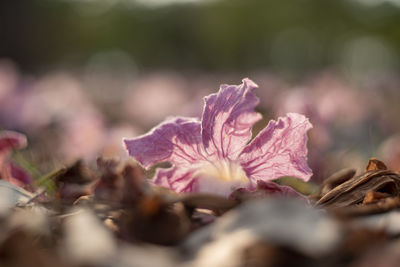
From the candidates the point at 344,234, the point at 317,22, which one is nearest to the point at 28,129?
the point at 344,234

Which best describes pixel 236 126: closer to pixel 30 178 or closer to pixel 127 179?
pixel 127 179

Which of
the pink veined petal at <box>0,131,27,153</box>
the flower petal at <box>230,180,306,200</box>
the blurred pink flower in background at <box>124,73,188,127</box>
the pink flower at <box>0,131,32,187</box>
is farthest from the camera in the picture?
the blurred pink flower in background at <box>124,73,188,127</box>

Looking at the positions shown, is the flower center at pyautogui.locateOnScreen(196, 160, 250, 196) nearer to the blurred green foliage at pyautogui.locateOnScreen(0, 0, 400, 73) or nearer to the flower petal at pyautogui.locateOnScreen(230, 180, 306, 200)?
the flower petal at pyautogui.locateOnScreen(230, 180, 306, 200)

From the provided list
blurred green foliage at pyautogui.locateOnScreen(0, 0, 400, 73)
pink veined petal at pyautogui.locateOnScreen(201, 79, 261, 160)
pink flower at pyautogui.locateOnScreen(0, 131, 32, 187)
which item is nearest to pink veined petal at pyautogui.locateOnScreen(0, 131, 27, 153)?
pink flower at pyautogui.locateOnScreen(0, 131, 32, 187)

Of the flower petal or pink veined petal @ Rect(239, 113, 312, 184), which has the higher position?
pink veined petal @ Rect(239, 113, 312, 184)

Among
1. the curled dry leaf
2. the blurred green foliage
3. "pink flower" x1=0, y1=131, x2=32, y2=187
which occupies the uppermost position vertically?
the blurred green foliage

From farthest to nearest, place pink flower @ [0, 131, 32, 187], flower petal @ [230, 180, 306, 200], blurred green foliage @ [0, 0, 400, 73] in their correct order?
blurred green foliage @ [0, 0, 400, 73], pink flower @ [0, 131, 32, 187], flower petal @ [230, 180, 306, 200]

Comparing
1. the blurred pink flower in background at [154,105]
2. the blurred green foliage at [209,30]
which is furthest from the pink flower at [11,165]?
the blurred green foliage at [209,30]

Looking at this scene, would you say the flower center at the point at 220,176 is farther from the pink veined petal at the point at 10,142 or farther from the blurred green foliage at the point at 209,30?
the blurred green foliage at the point at 209,30

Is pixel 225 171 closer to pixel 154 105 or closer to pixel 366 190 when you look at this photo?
pixel 366 190
